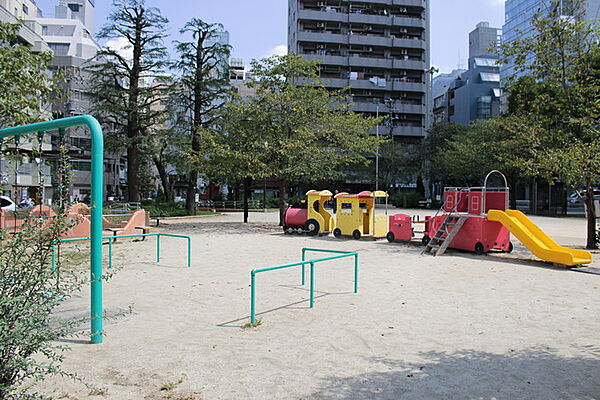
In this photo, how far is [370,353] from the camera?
5.31m

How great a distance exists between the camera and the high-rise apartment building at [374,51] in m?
68.4

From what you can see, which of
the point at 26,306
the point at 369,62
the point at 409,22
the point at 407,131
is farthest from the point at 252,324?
the point at 409,22

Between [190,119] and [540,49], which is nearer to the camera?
[540,49]

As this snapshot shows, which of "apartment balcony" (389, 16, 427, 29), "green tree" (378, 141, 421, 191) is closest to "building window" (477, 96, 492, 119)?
"apartment balcony" (389, 16, 427, 29)

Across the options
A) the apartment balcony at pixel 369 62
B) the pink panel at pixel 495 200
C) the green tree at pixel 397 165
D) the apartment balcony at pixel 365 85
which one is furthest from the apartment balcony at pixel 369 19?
the pink panel at pixel 495 200

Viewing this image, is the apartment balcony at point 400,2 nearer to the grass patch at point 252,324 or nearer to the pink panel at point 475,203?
the pink panel at point 475,203

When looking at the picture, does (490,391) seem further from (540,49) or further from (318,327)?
(540,49)

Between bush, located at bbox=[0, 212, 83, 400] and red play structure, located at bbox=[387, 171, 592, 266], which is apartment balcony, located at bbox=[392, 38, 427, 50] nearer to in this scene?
red play structure, located at bbox=[387, 171, 592, 266]

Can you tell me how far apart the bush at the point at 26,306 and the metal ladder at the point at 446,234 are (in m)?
11.9

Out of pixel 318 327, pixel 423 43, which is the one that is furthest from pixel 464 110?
pixel 318 327

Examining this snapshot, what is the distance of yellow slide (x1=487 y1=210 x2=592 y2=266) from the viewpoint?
11794mm

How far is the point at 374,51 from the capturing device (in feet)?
233

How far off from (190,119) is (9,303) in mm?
29099

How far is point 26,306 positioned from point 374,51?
72849mm
